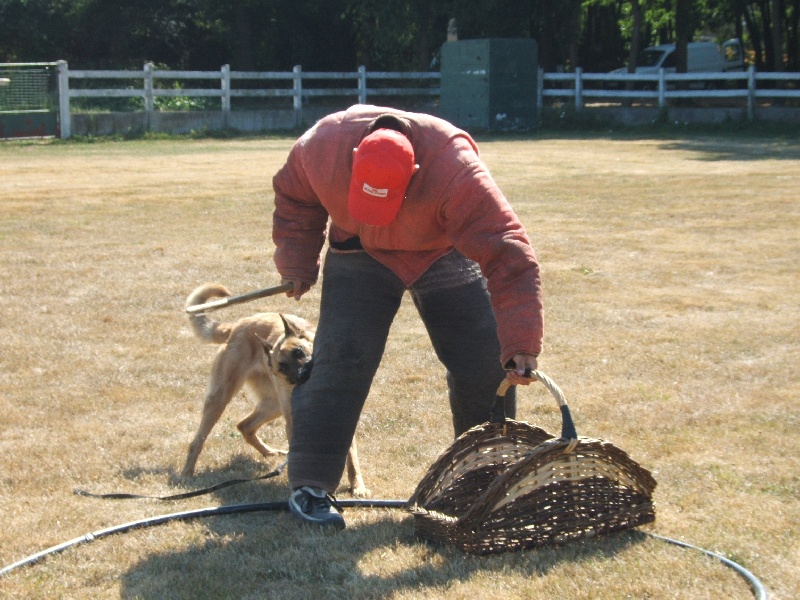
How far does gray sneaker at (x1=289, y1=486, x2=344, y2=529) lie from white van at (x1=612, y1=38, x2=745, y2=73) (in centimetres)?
3388

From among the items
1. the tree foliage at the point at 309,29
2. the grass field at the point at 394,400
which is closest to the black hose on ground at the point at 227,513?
the grass field at the point at 394,400

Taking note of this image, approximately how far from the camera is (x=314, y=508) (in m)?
4.27

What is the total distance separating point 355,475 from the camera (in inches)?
196

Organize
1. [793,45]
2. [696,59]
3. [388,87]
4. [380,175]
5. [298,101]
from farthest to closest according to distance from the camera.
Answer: [696,59] → [793,45] → [388,87] → [298,101] → [380,175]

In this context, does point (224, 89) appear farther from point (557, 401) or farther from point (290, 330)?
point (557, 401)

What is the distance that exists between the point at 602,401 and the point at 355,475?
1.86 m

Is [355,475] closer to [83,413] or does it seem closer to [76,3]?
[83,413]

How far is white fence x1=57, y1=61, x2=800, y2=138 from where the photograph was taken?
83.7 ft

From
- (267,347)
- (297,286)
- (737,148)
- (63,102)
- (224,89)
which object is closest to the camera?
(297,286)

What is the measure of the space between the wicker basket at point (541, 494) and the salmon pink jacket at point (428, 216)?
12.1 inches

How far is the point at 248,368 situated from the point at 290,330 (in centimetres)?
55

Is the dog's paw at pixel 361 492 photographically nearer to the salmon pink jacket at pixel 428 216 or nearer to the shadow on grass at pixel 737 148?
the salmon pink jacket at pixel 428 216

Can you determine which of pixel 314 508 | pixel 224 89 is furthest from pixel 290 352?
pixel 224 89

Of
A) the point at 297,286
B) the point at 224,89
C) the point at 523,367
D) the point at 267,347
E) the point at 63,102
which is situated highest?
the point at 224,89
